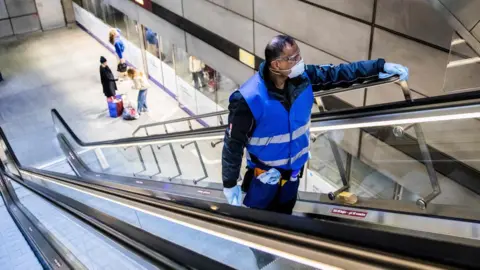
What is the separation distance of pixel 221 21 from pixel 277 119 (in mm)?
6075

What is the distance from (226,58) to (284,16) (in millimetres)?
2003

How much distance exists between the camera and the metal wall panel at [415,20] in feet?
15.1

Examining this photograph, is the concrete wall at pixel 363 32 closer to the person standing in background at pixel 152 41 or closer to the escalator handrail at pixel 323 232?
the escalator handrail at pixel 323 232

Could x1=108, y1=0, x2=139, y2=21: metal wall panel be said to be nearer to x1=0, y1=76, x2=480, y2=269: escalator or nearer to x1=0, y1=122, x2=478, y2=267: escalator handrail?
x1=0, y1=76, x2=480, y2=269: escalator

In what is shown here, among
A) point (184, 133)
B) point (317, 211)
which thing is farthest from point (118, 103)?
point (317, 211)

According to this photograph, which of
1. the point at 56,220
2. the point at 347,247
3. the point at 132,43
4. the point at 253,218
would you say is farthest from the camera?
the point at 132,43

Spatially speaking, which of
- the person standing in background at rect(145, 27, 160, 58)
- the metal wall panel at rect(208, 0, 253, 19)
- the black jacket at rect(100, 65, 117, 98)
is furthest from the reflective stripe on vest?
the person standing in background at rect(145, 27, 160, 58)

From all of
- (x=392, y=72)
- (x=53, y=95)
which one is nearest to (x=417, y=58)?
(x=392, y=72)

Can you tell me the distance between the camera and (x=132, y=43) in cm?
1376

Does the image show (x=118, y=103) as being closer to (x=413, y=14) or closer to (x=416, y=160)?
(x=413, y=14)

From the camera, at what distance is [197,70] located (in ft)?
35.1

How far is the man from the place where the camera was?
264 cm

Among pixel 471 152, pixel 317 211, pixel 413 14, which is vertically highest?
pixel 413 14

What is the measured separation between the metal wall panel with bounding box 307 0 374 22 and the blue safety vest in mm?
2866
